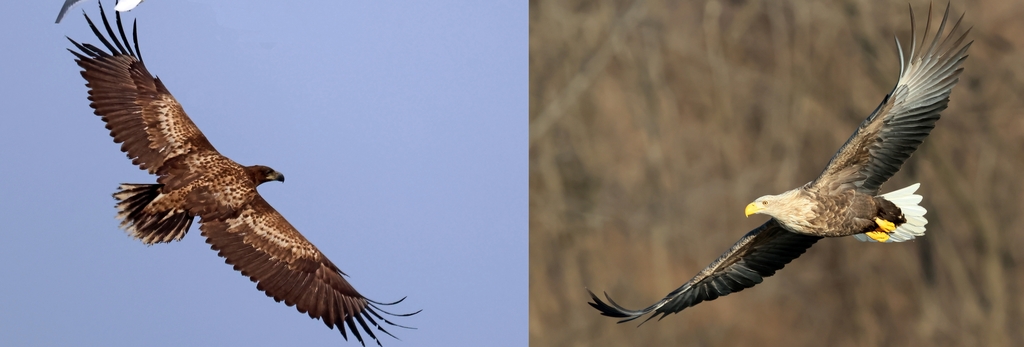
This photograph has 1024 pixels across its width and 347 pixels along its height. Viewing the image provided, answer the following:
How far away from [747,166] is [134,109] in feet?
5.56

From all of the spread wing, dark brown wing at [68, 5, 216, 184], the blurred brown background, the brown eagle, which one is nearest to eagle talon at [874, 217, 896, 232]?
the spread wing

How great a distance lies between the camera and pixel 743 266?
2.60m

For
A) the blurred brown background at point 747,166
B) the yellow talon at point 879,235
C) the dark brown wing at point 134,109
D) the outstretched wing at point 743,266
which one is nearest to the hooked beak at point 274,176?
the dark brown wing at point 134,109

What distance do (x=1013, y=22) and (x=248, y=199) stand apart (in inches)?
75.9

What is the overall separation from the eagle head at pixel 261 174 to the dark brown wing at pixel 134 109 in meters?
0.11

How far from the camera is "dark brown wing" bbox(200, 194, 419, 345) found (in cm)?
235

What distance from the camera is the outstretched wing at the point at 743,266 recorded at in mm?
2549

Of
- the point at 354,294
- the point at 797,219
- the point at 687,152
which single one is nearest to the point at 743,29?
the point at 687,152

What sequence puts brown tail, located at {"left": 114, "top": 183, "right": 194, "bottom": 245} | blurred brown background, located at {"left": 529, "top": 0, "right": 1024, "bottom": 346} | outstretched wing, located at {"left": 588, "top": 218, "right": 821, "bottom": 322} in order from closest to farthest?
brown tail, located at {"left": 114, "top": 183, "right": 194, "bottom": 245} < outstretched wing, located at {"left": 588, "top": 218, "right": 821, "bottom": 322} < blurred brown background, located at {"left": 529, "top": 0, "right": 1024, "bottom": 346}

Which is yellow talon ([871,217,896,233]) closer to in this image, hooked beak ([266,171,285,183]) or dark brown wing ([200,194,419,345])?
A: dark brown wing ([200,194,419,345])

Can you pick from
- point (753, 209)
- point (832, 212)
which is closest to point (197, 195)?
point (753, 209)

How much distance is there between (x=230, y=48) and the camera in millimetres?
2943

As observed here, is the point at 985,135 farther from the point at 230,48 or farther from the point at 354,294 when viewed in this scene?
the point at 230,48

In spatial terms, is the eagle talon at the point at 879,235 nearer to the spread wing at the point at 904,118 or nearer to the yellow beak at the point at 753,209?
the spread wing at the point at 904,118
